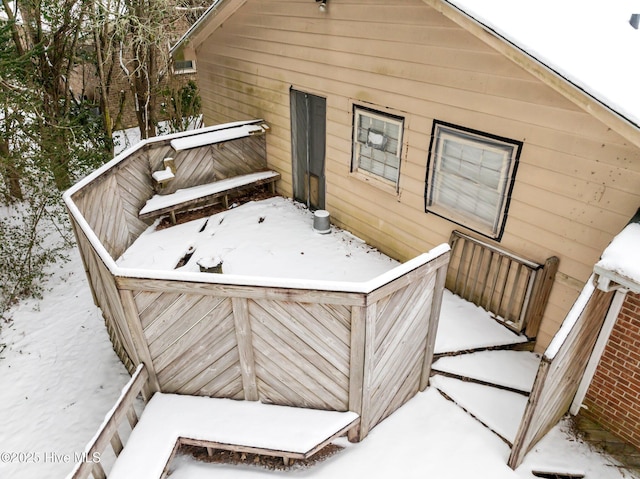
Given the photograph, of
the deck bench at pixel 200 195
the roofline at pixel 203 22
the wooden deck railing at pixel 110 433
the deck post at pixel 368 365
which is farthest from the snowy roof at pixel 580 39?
the roofline at pixel 203 22

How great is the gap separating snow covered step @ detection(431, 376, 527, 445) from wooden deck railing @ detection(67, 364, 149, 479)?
329 centimetres

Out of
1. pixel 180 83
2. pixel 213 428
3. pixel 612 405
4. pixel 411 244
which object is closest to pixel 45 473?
pixel 213 428

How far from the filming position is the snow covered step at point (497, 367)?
16.0ft

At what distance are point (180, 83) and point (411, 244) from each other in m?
14.5

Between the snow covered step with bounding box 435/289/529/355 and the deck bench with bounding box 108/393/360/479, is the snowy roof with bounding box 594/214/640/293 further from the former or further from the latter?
the deck bench with bounding box 108/393/360/479

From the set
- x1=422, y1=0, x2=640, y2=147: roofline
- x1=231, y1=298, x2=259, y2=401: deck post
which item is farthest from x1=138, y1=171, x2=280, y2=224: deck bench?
x1=422, y1=0, x2=640, y2=147: roofline

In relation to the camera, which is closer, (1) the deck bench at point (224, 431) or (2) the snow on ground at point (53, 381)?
(1) the deck bench at point (224, 431)

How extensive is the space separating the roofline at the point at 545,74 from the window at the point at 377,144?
1.76 m

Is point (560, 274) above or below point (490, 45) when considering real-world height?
below

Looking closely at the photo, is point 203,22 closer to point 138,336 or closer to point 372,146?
point 372,146

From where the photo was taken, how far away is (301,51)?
7660 mm

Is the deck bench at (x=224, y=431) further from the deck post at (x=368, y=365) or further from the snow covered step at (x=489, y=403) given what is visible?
the snow covered step at (x=489, y=403)

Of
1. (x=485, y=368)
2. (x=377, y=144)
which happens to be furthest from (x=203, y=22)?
(x=485, y=368)

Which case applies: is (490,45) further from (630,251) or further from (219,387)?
(219,387)
